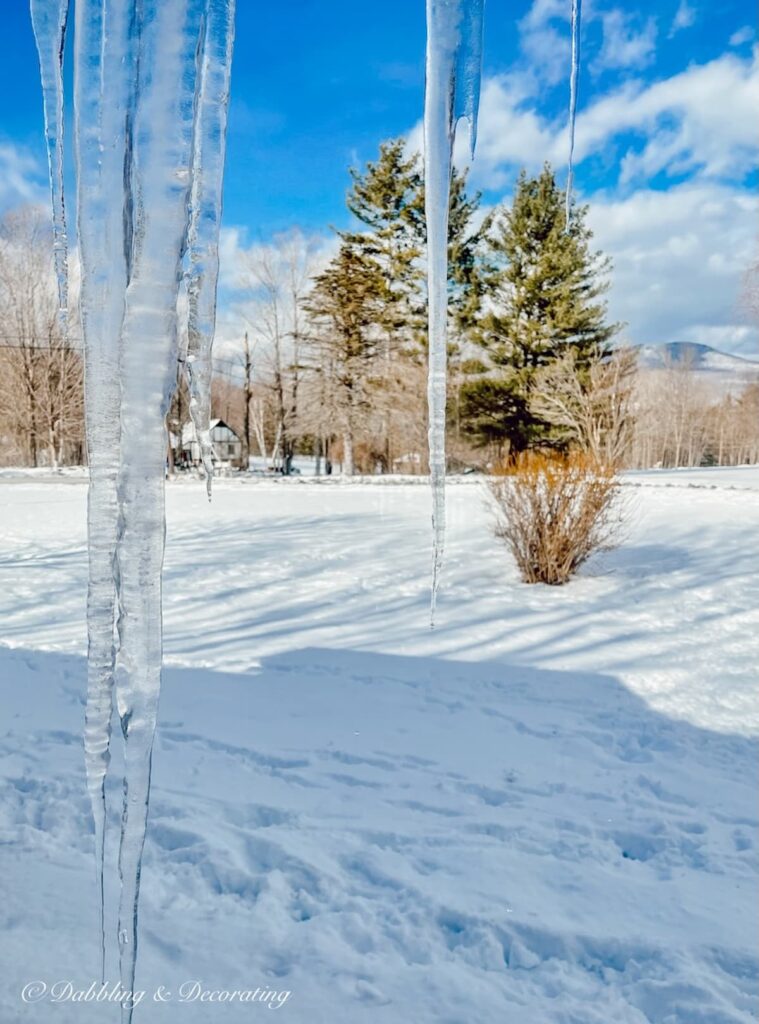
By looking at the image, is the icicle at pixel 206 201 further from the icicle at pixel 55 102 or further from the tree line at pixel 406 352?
the tree line at pixel 406 352

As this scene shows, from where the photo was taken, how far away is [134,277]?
0.95 meters

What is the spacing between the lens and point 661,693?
13.8ft

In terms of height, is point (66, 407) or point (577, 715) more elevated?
point (66, 407)

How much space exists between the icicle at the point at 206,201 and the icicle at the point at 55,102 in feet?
1.01

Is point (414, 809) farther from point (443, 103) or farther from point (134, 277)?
point (443, 103)

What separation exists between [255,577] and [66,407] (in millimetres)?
22654

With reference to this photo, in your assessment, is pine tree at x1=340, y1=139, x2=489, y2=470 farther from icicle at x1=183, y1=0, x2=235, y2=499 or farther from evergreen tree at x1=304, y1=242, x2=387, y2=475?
icicle at x1=183, y1=0, x2=235, y2=499

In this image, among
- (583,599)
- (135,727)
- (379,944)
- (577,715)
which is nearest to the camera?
(135,727)

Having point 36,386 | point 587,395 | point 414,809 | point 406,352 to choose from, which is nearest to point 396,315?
point 406,352

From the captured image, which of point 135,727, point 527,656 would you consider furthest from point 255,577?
point 135,727

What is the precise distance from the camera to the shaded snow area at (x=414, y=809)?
189cm

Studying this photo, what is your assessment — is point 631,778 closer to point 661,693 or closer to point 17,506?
point 661,693

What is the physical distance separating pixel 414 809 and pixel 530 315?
22.5m

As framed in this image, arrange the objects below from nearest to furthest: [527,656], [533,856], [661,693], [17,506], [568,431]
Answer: [533,856], [661,693], [527,656], [17,506], [568,431]
